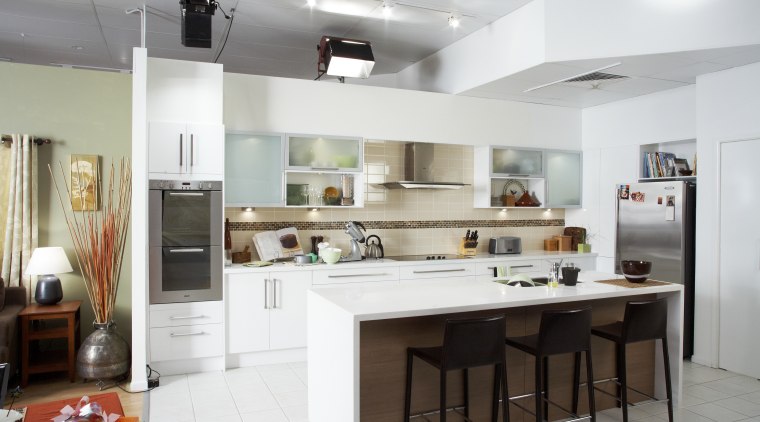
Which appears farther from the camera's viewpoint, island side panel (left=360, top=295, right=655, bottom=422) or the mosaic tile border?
the mosaic tile border

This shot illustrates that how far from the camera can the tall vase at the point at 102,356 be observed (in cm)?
434

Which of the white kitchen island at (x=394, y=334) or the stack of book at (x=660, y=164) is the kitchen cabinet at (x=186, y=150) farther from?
the stack of book at (x=660, y=164)

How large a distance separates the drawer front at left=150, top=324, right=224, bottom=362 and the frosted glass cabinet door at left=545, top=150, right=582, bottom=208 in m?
4.05

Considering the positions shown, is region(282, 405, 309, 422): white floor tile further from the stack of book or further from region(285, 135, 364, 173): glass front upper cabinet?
the stack of book

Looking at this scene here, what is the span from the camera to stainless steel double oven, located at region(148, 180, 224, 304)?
4680 mm

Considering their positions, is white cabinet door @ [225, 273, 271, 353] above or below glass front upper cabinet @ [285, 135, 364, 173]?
below

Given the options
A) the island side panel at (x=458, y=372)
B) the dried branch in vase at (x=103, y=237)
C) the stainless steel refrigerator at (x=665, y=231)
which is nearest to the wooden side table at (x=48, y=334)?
the dried branch in vase at (x=103, y=237)

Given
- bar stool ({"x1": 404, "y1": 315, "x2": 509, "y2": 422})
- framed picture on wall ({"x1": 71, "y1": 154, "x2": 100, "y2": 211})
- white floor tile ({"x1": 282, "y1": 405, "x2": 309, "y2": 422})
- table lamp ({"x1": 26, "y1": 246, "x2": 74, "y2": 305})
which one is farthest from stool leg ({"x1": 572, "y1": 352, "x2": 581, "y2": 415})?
framed picture on wall ({"x1": 71, "y1": 154, "x2": 100, "y2": 211})

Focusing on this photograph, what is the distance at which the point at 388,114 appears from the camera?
5773 millimetres

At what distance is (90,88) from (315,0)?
2197 millimetres

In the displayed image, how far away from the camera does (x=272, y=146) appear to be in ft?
17.3

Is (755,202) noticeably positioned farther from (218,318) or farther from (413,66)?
(218,318)

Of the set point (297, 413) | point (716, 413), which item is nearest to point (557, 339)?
point (716, 413)

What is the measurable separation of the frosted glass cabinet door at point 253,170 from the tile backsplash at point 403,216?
13.5 inches
